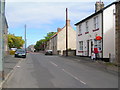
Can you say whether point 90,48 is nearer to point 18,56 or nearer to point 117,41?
point 117,41

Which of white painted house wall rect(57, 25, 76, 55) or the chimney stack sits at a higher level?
the chimney stack

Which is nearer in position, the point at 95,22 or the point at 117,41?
the point at 117,41

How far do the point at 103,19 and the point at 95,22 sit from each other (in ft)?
8.87

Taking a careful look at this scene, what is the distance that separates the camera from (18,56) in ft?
108

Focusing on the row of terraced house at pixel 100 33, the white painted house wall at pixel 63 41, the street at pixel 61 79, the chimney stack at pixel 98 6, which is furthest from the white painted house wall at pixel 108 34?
the white painted house wall at pixel 63 41

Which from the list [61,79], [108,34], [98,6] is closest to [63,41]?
[98,6]

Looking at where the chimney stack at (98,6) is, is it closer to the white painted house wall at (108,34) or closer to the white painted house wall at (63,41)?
the white painted house wall at (108,34)

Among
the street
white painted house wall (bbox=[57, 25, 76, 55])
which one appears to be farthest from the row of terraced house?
white painted house wall (bbox=[57, 25, 76, 55])

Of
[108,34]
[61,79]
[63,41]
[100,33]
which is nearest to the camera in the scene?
[61,79]

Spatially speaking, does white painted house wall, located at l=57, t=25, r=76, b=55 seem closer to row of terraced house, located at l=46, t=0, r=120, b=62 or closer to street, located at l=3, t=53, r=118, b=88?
row of terraced house, located at l=46, t=0, r=120, b=62

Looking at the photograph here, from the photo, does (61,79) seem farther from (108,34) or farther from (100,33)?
(100,33)

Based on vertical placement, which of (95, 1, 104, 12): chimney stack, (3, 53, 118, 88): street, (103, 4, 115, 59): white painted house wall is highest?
(95, 1, 104, 12): chimney stack

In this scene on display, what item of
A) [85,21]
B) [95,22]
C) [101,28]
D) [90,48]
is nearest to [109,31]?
[101,28]

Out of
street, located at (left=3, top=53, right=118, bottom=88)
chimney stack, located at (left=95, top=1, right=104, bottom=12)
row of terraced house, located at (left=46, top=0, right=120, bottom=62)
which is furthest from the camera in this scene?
chimney stack, located at (left=95, top=1, right=104, bottom=12)
